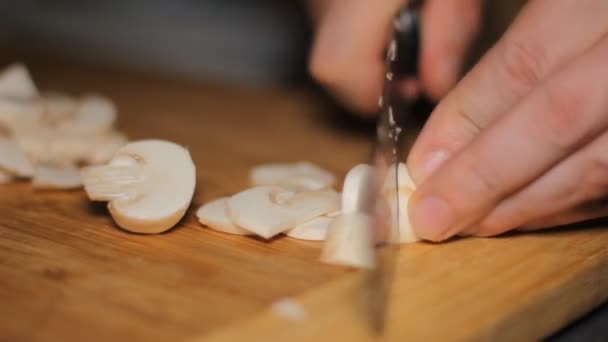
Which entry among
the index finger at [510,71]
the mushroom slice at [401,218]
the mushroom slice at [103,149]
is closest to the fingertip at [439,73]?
the index finger at [510,71]

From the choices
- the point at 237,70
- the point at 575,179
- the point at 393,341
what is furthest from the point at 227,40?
the point at 393,341

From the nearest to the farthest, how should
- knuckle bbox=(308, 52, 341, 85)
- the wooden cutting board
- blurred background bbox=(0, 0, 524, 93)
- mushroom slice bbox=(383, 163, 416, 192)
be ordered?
the wooden cutting board < mushroom slice bbox=(383, 163, 416, 192) < knuckle bbox=(308, 52, 341, 85) < blurred background bbox=(0, 0, 524, 93)

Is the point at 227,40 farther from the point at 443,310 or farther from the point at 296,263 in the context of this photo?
the point at 443,310

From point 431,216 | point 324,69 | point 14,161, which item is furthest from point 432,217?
point 14,161

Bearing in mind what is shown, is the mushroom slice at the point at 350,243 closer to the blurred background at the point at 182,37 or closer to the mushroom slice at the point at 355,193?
the mushroom slice at the point at 355,193

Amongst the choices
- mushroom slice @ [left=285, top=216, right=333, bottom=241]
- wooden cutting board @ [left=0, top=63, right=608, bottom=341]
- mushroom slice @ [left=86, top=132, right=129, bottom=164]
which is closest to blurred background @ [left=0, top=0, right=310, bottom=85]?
mushroom slice @ [left=86, top=132, right=129, bottom=164]

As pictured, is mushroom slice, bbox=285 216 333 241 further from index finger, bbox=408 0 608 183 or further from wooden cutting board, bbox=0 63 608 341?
index finger, bbox=408 0 608 183
